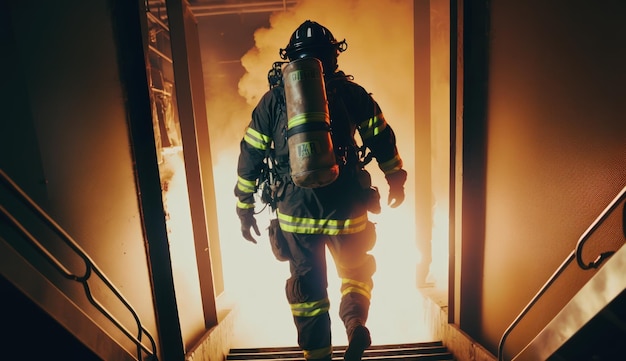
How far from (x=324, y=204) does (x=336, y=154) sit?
366mm

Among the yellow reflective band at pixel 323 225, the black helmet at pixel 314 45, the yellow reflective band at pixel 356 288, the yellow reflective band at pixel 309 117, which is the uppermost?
the black helmet at pixel 314 45

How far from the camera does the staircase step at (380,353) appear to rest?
9.25 ft

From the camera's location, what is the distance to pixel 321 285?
2373 mm

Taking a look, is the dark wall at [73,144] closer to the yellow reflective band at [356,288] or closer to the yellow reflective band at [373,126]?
the yellow reflective band at [356,288]

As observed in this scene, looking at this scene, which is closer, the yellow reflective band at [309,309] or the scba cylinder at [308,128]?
the scba cylinder at [308,128]

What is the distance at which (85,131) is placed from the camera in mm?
1833

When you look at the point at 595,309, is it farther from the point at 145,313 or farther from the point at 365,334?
the point at 145,313

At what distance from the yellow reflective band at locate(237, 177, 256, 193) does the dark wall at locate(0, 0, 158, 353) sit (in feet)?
2.47

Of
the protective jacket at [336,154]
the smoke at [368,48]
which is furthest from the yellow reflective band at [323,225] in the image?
the smoke at [368,48]

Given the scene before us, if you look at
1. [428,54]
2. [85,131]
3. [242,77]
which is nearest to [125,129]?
[85,131]

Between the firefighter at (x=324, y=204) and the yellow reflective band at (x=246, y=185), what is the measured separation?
98 millimetres

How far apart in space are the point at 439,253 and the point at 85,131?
3260mm

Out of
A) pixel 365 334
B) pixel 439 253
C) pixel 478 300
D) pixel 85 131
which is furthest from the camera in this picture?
pixel 439 253

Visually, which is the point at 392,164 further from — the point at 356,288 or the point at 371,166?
the point at 371,166
